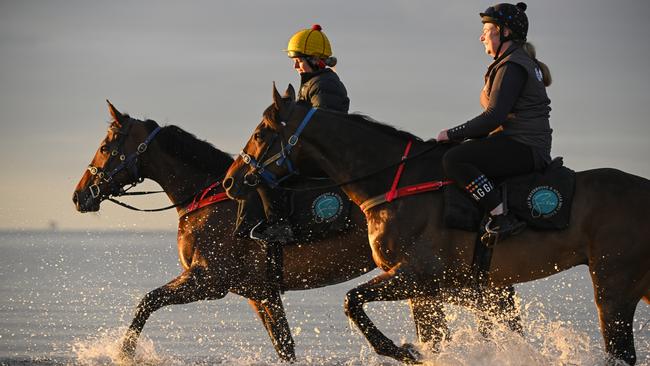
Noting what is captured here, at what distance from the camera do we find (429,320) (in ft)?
36.4

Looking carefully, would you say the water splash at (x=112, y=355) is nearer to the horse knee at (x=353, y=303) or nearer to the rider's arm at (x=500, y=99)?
the horse knee at (x=353, y=303)

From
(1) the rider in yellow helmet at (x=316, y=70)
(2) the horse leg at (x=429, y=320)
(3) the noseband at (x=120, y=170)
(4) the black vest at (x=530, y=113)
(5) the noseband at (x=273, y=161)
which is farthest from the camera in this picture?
(3) the noseband at (x=120, y=170)

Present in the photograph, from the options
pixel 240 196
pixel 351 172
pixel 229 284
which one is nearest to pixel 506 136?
pixel 351 172

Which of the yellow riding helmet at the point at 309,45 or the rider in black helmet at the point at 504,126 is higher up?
the yellow riding helmet at the point at 309,45

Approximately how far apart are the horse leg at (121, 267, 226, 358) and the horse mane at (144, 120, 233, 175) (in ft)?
3.75

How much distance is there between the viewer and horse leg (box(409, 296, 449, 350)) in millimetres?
11031

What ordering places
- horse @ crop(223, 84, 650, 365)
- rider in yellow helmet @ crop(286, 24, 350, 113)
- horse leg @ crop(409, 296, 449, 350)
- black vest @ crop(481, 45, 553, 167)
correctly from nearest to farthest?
horse @ crop(223, 84, 650, 365) → black vest @ crop(481, 45, 553, 167) → horse leg @ crop(409, 296, 449, 350) → rider in yellow helmet @ crop(286, 24, 350, 113)

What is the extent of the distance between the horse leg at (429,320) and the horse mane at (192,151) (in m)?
2.40

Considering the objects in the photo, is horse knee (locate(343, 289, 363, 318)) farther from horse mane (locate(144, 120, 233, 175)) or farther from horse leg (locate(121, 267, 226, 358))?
horse mane (locate(144, 120, 233, 175))

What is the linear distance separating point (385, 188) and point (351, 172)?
317mm

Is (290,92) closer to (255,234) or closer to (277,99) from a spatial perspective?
(277,99)

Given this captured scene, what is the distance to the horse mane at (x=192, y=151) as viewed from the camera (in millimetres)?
12125

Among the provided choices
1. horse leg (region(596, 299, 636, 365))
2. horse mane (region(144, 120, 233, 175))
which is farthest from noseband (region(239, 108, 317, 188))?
horse leg (region(596, 299, 636, 365))

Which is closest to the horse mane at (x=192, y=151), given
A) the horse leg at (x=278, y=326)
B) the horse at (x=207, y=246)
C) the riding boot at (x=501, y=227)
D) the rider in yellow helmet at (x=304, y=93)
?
the horse at (x=207, y=246)
